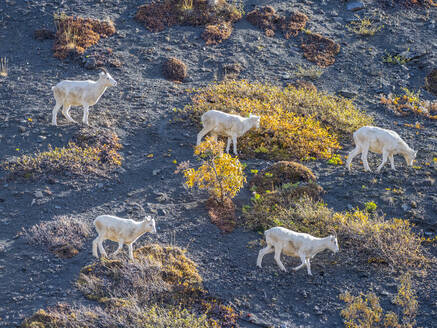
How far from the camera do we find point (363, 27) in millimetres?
27969

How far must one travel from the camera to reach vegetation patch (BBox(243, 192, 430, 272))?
13.9m

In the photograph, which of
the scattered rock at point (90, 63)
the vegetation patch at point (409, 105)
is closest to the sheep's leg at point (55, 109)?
the scattered rock at point (90, 63)

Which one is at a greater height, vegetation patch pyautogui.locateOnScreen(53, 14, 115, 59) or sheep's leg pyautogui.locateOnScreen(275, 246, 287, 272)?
vegetation patch pyautogui.locateOnScreen(53, 14, 115, 59)

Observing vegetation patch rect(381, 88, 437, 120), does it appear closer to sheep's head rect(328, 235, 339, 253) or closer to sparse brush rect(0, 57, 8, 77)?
sheep's head rect(328, 235, 339, 253)

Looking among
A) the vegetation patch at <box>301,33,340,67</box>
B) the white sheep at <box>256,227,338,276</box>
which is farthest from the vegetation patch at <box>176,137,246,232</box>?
the vegetation patch at <box>301,33,340,67</box>

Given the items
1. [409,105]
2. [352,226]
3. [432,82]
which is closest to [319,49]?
[432,82]

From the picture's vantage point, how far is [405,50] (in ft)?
88.1

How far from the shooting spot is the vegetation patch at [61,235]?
532 inches

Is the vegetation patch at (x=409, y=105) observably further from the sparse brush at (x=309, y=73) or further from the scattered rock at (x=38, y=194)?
the scattered rock at (x=38, y=194)

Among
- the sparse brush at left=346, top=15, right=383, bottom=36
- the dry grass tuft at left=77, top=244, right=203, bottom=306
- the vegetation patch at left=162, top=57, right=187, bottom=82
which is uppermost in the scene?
the sparse brush at left=346, top=15, right=383, bottom=36

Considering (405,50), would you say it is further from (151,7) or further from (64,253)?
(64,253)

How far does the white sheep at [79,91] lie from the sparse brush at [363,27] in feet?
47.0

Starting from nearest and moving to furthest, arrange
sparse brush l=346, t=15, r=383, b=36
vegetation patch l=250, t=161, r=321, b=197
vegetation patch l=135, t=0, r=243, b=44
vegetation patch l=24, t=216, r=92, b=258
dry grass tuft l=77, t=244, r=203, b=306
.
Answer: dry grass tuft l=77, t=244, r=203, b=306 → vegetation patch l=24, t=216, r=92, b=258 → vegetation patch l=250, t=161, r=321, b=197 → vegetation patch l=135, t=0, r=243, b=44 → sparse brush l=346, t=15, r=383, b=36

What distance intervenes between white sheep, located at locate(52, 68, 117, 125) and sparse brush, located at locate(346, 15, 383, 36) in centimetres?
1433
